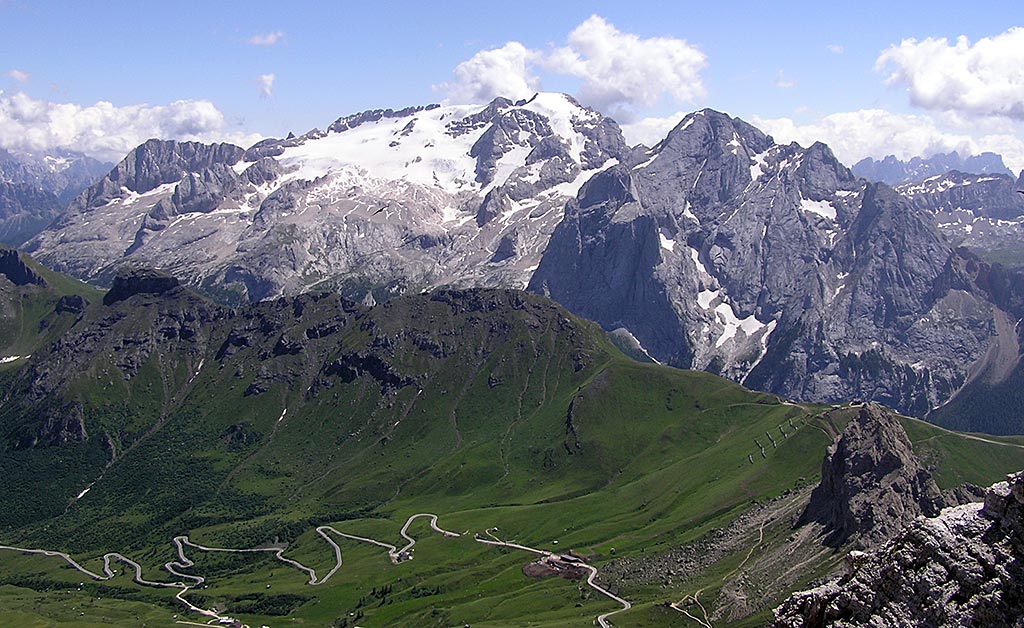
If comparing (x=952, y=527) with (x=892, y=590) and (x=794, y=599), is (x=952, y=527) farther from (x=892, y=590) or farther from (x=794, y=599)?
Answer: (x=794, y=599)

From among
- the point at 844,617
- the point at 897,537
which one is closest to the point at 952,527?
the point at 897,537

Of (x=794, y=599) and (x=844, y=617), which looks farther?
(x=794, y=599)

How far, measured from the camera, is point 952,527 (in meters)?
40.7

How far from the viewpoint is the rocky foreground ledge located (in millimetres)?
38125

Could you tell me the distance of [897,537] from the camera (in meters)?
42.3

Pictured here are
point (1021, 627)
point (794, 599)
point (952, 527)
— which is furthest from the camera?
point (794, 599)

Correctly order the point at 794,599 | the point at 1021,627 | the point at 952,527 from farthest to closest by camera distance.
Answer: the point at 794,599, the point at 952,527, the point at 1021,627

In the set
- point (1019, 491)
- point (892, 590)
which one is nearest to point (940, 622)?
point (892, 590)

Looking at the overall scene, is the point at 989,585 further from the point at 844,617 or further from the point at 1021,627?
the point at 844,617

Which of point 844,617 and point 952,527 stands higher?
point 952,527

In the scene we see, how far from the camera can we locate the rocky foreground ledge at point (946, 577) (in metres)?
38.1

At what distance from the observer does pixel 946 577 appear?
39.5 m

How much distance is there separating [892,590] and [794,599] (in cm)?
499

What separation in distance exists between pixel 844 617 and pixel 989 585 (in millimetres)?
6302
